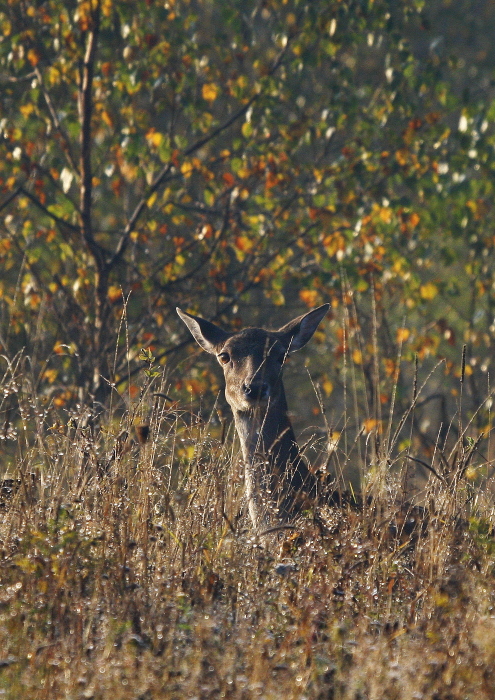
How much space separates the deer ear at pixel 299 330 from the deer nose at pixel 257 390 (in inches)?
35.2

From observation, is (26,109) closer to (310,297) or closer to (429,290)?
(310,297)

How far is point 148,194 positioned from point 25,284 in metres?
1.43

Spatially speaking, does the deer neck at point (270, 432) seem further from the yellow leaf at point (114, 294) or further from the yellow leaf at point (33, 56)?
the yellow leaf at point (33, 56)

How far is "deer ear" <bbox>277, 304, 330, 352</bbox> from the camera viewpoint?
25.0 feet

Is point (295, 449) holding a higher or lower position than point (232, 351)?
lower

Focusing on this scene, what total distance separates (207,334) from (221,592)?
3434 millimetres

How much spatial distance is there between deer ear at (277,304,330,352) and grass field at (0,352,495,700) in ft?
7.04

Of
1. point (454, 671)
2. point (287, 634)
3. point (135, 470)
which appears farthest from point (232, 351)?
point (454, 671)

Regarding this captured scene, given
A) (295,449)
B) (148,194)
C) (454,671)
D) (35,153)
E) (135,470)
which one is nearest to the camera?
(454,671)

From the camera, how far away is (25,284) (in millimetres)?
9562

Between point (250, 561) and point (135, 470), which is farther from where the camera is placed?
point (135, 470)

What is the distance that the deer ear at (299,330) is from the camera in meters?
7.63

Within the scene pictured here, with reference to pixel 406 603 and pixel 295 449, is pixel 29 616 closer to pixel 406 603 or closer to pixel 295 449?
pixel 406 603

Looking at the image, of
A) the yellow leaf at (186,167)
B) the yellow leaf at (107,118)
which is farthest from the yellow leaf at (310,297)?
the yellow leaf at (107,118)
